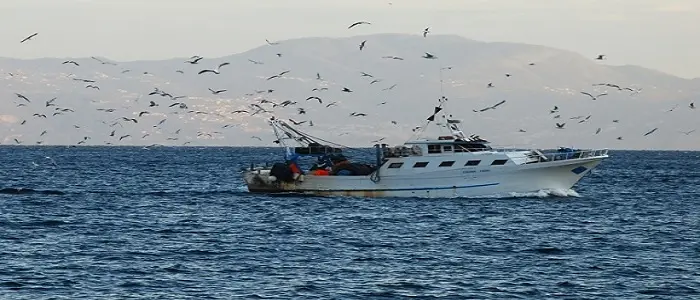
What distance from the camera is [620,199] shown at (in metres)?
86.1

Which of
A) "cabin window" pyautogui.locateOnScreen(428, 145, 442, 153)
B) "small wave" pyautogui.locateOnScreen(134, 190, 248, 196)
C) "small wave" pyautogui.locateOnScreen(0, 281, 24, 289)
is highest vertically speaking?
"cabin window" pyautogui.locateOnScreen(428, 145, 442, 153)

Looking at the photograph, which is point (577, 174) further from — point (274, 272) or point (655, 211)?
point (274, 272)

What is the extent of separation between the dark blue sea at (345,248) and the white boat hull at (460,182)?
0.89 metres

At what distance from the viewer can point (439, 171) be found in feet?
246

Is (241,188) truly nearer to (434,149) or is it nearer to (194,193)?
(194,193)

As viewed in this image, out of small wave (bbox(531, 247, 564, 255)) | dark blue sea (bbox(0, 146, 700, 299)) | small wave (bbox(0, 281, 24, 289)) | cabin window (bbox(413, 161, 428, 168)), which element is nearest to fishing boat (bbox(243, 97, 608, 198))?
cabin window (bbox(413, 161, 428, 168))

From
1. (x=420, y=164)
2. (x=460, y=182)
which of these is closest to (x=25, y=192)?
(x=420, y=164)

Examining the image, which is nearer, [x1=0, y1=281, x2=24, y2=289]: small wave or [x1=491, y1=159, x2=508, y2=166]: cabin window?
[x1=0, y1=281, x2=24, y2=289]: small wave

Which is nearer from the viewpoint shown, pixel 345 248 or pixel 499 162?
pixel 345 248

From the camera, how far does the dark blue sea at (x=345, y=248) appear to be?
40.7 metres

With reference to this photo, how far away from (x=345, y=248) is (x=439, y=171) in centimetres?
2436

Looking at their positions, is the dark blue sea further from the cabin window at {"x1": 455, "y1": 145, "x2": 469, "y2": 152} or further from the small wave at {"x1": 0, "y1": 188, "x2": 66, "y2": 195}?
the small wave at {"x1": 0, "y1": 188, "x2": 66, "y2": 195}

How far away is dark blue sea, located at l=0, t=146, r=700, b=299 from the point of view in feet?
133

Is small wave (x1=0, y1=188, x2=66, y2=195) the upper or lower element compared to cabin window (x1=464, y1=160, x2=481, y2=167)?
lower
